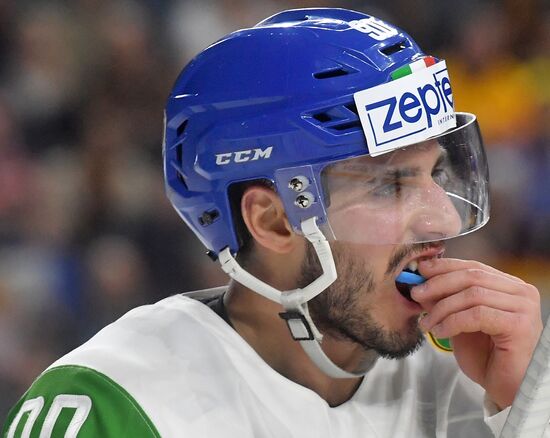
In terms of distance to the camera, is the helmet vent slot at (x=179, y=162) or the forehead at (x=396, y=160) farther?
the helmet vent slot at (x=179, y=162)

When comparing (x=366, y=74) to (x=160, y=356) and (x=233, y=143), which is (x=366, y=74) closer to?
(x=233, y=143)

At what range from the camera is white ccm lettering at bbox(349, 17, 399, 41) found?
1763mm

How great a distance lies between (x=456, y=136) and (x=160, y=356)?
614 mm

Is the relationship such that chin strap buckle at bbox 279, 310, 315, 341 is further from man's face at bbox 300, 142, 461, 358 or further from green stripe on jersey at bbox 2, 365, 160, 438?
green stripe on jersey at bbox 2, 365, 160, 438

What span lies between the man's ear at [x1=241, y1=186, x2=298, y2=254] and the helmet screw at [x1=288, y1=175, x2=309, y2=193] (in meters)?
0.07

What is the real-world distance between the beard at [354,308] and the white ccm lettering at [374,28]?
354 mm

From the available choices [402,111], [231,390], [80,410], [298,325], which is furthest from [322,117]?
[80,410]

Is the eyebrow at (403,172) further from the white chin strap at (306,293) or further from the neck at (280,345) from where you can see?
the neck at (280,345)

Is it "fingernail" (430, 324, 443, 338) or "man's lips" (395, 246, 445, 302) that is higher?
"man's lips" (395, 246, 445, 302)

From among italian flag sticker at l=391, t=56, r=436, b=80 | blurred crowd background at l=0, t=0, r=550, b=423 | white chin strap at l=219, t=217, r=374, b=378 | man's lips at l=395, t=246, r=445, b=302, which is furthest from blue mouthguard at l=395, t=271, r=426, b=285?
blurred crowd background at l=0, t=0, r=550, b=423

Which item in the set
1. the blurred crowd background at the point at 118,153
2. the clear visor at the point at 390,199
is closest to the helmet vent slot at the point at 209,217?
the clear visor at the point at 390,199

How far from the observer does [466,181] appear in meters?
1.84

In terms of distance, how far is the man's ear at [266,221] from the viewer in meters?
Answer: 1.79

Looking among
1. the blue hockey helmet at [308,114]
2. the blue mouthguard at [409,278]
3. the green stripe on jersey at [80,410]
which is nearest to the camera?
the green stripe on jersey at [80,410]
